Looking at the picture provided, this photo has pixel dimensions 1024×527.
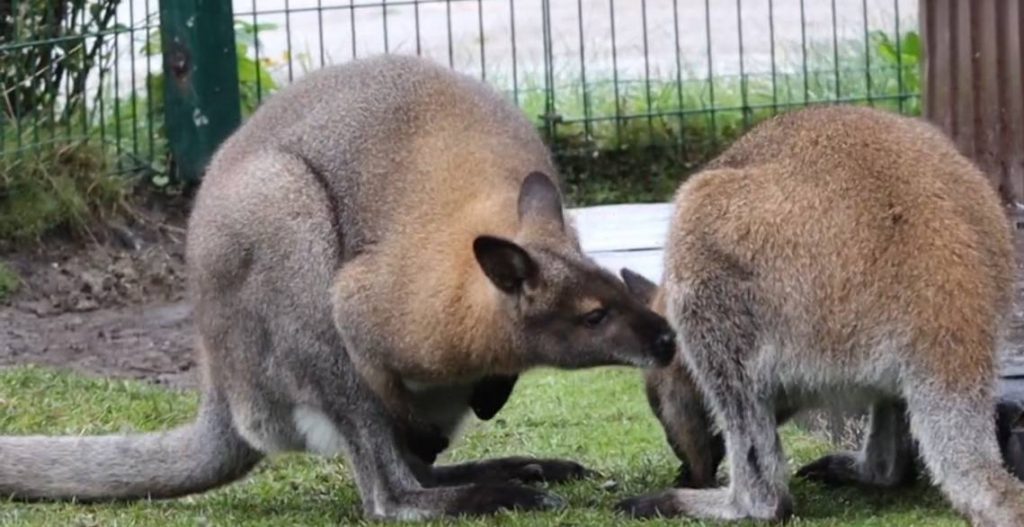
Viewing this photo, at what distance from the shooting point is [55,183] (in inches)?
374

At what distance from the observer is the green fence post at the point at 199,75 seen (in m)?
9.88

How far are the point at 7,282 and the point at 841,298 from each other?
184 inches

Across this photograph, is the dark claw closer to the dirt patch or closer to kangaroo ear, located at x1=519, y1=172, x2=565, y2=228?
kangaroo ear, located at x1=519, y1=172, x2=565, y2=228

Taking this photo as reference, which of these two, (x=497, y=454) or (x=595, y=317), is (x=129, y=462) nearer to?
(x=497, y=454)

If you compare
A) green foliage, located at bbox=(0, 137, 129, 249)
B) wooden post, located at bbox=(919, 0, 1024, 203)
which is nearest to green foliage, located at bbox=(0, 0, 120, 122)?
green foliage, located at bbox=(0, 137, 129, 249)

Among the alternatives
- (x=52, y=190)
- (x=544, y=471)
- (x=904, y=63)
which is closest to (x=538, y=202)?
(x=544, y=471)

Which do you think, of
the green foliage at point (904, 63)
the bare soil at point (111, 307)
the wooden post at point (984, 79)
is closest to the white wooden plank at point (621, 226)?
the wooden post at point (984, 79)

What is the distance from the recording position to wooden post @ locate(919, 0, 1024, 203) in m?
8.98

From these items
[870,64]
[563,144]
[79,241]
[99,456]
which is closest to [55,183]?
[79,241]

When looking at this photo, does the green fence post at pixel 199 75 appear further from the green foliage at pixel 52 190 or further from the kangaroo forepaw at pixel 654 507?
the kangaroo forepaw at pixel 654 507

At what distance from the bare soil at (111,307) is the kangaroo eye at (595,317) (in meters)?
2.55

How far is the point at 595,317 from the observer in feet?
18.6

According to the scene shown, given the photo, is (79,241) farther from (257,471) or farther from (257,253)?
(257,253)

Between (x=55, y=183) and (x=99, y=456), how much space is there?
349 centimetres
